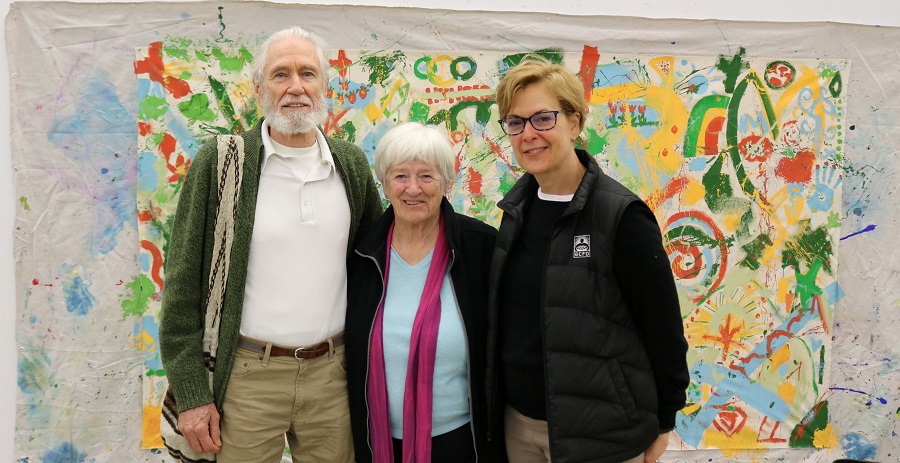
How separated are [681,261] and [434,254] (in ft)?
4.64

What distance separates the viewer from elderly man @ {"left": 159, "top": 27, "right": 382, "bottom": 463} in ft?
5.07

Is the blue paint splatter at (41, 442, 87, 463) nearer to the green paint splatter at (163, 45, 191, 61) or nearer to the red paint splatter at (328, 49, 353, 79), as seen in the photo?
the green paint splatter at (163, 45, 191, 61)

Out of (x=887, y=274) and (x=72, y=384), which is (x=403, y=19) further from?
(x=887, y=274)

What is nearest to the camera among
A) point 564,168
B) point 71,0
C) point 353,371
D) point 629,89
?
point 564,168

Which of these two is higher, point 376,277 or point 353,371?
point 376,277

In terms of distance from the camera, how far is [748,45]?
2.58 metres

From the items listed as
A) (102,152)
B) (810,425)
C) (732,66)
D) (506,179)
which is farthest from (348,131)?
(810,425)

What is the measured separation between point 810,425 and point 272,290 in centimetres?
239

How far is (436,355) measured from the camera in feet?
5.15

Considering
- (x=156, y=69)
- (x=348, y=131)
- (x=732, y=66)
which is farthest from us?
(x=732, y=66)

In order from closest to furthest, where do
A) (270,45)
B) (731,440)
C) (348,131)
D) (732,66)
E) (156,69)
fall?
(270,45) < (156,69) < (348,131) < (732,66) < (731,440)

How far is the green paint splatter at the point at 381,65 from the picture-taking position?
2.46 metres

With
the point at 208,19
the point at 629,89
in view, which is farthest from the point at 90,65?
the point at 629,89

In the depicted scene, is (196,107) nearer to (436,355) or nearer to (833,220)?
(436,355)
